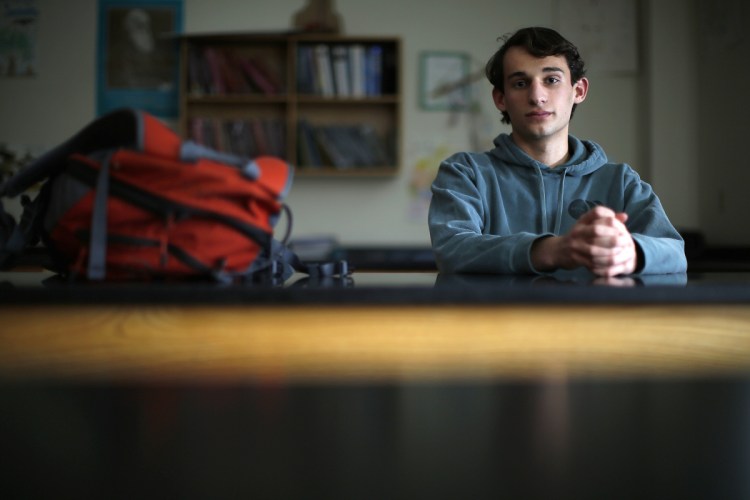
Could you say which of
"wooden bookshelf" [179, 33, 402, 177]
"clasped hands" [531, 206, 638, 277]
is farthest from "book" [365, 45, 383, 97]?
"clasped hands" [531, 206, 638, 277]

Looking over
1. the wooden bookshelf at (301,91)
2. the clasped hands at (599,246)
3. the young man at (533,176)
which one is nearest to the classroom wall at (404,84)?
the wooden bookshelf at (301,91)

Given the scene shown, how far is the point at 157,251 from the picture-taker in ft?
2.80

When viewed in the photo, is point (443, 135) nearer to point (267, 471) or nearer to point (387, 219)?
point (387, 219)

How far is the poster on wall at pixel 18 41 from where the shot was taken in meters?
3.60

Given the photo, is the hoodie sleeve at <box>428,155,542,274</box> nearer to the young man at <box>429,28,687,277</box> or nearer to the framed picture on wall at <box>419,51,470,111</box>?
the young man at <box>429,28,687,277</box>

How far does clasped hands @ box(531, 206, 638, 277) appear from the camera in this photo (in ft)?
3.19

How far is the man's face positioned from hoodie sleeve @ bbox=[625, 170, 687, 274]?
22 centimetres

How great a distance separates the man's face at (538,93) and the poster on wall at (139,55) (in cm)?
261

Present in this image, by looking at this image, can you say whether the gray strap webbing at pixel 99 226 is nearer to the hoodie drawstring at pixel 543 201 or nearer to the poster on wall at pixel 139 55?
the hoodie drawstring at pixel 543 201

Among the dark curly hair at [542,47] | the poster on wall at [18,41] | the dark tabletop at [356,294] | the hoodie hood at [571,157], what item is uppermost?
the poster on wall at [18,41]

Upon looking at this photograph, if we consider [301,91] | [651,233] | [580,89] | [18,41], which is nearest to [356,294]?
[651,233]

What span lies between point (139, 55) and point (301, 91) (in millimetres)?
971

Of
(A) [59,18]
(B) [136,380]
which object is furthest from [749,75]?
(A) [59,18]

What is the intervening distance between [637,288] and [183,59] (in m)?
3.14
